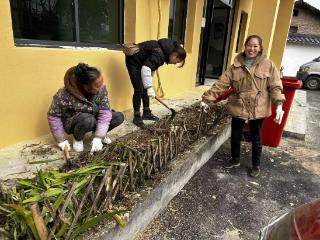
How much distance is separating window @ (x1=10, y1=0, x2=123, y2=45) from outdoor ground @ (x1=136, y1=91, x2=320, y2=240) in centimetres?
230

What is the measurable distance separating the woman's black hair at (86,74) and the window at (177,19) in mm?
3481

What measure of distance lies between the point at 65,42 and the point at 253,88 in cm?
231

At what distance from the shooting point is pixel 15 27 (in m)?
2.91

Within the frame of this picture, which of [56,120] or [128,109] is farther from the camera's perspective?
[128,109]

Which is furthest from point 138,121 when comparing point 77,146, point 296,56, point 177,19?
point 296,56

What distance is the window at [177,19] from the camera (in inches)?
221

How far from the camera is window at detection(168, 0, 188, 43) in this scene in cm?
561

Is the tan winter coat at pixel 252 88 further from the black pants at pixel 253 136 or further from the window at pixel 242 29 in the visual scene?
the window at pixel 242 29

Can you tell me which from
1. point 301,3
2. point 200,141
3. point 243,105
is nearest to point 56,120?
point 200,141

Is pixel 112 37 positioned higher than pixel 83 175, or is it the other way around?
pixel 112 37

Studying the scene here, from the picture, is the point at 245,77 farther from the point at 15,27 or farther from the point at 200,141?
the point at 15,27

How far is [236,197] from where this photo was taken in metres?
3.11

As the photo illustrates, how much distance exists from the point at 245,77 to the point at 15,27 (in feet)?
8.42

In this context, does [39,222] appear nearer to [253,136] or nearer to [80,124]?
[80,124]
